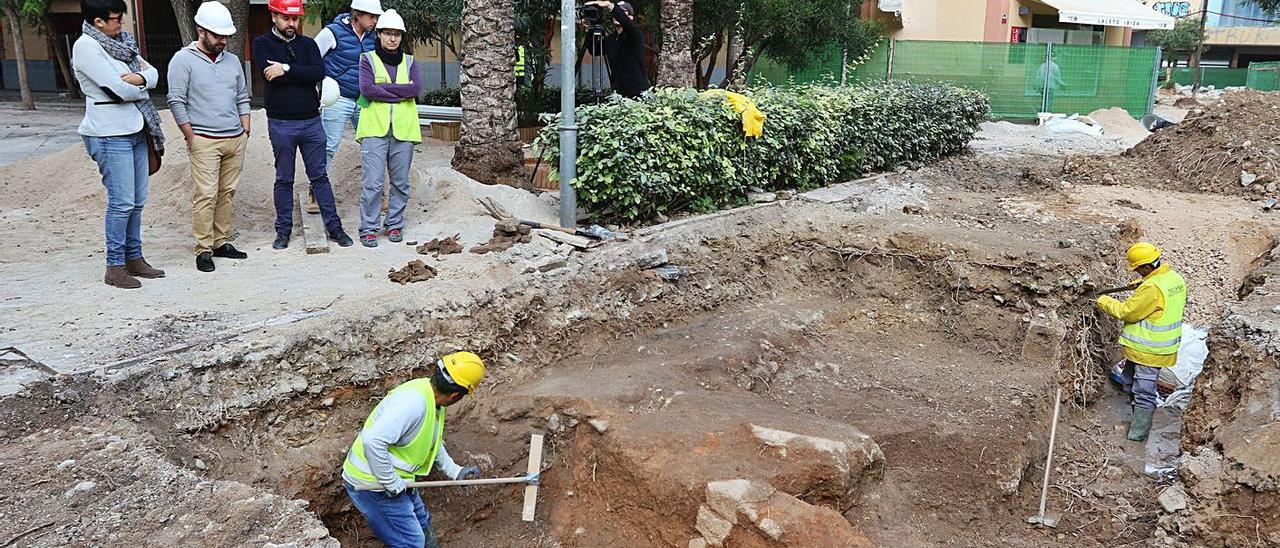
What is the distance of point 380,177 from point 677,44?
495 cm

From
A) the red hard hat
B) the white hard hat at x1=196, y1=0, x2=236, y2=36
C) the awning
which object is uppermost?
the awning

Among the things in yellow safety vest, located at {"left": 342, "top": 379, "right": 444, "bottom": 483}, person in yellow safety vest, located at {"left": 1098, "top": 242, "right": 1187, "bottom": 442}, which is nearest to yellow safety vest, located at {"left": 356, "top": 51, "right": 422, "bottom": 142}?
yellow safety vest, located at {"left": 342, "top": 379, "right": 444, "bottom": 483}

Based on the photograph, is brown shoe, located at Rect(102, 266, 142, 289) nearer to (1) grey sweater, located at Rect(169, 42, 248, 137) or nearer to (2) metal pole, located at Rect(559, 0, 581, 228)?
(1) grey sweater, located at Rect(169, 42, 248, 137)

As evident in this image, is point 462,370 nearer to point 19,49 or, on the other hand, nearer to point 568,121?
point 568,121

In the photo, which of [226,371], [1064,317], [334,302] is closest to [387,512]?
[226,371]

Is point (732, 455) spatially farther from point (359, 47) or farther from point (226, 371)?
point (359, 47)

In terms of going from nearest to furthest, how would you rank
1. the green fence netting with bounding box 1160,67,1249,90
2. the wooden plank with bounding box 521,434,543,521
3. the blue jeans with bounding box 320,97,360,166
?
1. the wooden plank with bounding box 521,434,543,521
2. the blue jeans with bounding box 320,97,360,166
3. the green fence netting with bounding box 1160,67,1249,90

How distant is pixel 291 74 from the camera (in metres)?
6.50

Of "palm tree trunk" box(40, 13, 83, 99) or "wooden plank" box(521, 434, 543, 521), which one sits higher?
"palm tree trunk" box(40, 13, 83, 99)

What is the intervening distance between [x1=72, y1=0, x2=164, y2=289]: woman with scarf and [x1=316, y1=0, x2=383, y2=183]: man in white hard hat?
6.20 feet

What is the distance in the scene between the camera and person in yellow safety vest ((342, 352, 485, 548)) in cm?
421

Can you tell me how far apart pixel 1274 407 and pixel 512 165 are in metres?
6.48

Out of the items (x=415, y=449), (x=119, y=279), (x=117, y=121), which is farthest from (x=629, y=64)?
(x=415, y=449)

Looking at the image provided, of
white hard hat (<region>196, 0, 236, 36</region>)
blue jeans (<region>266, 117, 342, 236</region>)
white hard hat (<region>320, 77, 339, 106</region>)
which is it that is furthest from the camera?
white hard hat (<region>320, 77, 339, 106</region>)
